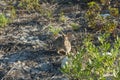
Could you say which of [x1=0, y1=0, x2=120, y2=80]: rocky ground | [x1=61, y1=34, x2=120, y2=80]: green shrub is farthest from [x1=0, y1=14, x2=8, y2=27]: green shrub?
[x1=61, y1=34, x2=120, y2=80]: green shrub

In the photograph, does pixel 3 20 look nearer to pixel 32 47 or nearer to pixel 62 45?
pixel 32 47

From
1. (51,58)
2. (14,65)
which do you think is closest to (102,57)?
(51,58)

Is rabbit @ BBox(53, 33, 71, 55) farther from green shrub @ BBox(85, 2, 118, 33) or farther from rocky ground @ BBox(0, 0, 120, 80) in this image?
green shrub @ BBox(85, 2, 118, 33)

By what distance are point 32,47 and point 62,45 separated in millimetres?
506

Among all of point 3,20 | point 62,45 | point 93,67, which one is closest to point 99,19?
point 62,45

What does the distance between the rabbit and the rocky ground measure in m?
0.08

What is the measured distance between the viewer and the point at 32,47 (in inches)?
194

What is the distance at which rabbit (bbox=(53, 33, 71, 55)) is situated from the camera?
4.64 m

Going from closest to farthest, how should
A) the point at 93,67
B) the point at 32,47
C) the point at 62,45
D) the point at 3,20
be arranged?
the point at 93,67
the point at 62,45
the point at 32,47
the point at 3,20

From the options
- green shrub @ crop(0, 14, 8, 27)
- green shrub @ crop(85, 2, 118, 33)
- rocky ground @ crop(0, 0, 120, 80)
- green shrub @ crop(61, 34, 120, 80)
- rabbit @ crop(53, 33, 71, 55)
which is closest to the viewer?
green shrub @ crop(61, 34, 120, 80)

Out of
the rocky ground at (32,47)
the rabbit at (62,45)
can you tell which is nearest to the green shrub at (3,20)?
the rocky ground at (32,47)

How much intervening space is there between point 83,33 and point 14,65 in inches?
48.2

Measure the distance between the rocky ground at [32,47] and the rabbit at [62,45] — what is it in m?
0.08

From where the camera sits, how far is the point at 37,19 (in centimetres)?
566
